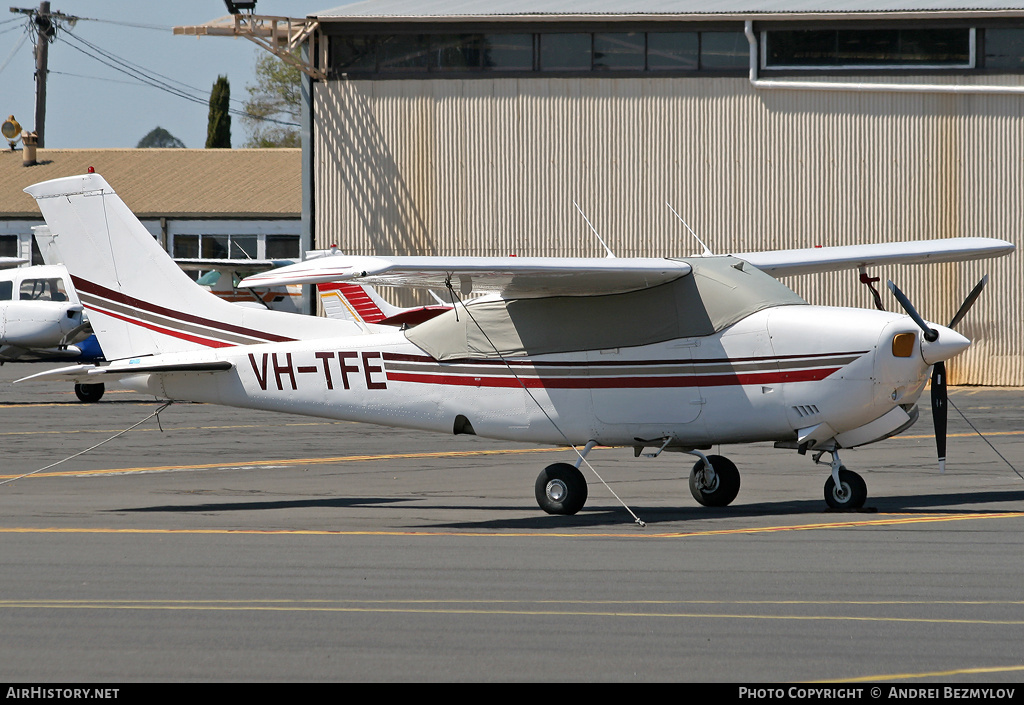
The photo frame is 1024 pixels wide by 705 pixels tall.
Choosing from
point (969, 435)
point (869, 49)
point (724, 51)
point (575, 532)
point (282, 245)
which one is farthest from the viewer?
point (282, 245)

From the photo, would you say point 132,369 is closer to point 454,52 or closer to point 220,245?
point 454,52

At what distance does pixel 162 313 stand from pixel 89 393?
43.1 ft

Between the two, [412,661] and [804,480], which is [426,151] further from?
[412,661]

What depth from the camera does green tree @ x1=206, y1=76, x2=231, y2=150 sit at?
70.1 metres

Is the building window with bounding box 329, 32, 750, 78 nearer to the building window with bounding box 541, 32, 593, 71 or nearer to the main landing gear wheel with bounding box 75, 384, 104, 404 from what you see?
the building window with bounding box 541, 32, 593, 71

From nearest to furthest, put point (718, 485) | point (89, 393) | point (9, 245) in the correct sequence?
point (718, 485)
point (89, 393)
point (9, 245)

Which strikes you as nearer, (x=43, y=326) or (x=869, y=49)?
(x=43, y=326)

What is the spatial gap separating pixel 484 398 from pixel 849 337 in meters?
3.29

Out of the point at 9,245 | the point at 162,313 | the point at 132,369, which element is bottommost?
the point at 132,369

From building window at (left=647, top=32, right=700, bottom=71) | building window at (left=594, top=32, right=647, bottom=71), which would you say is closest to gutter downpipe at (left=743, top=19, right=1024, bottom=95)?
building window at (left=647, top=32, right=700, bottom=71)

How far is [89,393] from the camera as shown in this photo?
24312mm

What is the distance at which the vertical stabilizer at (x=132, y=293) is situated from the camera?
1209cm

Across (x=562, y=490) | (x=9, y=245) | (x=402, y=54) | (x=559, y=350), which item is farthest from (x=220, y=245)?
(x=562, y=490)

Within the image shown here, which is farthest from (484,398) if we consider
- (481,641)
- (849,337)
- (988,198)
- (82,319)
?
(988,198)
